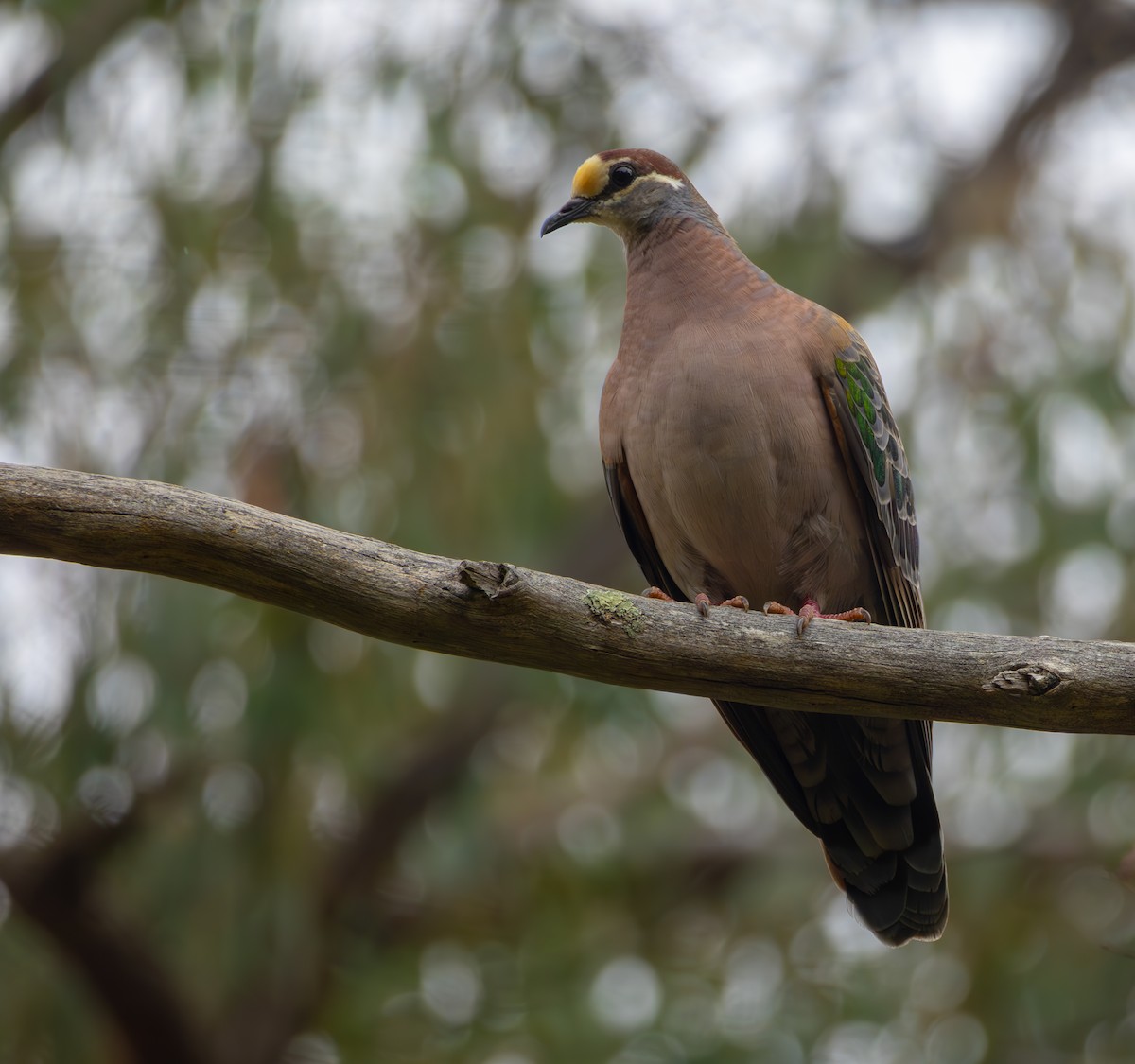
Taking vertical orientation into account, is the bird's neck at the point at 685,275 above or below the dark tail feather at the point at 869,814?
above

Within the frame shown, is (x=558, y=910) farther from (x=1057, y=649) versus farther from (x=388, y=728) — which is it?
(x=1057, y=649)

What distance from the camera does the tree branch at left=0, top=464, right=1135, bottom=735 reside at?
332cm

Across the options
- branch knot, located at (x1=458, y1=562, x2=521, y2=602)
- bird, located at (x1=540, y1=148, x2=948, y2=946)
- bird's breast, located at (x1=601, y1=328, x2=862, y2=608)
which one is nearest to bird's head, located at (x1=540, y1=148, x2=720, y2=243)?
bird, located at (x1=540, y1=148, x2=948, y2=946)

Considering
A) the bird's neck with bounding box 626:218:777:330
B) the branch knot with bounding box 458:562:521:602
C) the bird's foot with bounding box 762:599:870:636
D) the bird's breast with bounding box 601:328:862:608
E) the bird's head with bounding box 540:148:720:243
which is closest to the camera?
the branch knot with bounding box 458:562:521:602

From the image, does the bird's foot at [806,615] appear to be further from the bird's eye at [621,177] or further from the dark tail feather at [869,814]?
the bird's eye at [621,177]

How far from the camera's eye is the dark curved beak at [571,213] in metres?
5.30

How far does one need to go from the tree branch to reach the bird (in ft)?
2.35

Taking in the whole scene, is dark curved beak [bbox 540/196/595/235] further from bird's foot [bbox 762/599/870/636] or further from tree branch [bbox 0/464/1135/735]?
tree branch [bbox 0/464/1135/735]

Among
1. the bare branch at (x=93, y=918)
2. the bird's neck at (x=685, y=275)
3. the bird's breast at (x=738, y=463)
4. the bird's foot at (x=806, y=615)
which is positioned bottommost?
the bare branch at (x=93, y=918)

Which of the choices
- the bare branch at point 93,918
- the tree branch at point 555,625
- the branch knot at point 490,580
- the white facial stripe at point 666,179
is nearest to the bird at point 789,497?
the white facial stripe at point 666,179

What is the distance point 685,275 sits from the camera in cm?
483

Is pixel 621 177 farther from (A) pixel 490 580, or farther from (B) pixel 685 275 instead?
(A) pixel 490 580

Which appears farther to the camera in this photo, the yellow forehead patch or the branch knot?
the yellow forehead patch

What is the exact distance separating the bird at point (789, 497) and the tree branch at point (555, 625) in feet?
2.35
